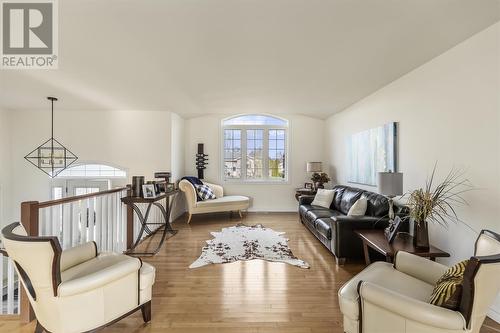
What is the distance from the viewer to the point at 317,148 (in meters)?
6.45

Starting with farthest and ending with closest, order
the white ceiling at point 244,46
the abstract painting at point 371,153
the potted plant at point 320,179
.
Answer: the potted plant at point 320,179 → the abstract painting at point 371,153 → the white ceiling at point 244,46

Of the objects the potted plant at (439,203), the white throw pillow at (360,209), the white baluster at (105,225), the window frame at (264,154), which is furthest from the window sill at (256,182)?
the potted plant at (439,203)

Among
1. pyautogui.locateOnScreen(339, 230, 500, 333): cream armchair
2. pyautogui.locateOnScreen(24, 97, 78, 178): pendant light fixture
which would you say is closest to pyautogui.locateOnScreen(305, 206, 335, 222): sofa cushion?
pyautogui.locateOnScreen(339, 230, 500, 333): cream armchair

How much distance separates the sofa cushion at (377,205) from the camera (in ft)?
10.8

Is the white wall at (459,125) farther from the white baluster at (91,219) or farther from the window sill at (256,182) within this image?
the white baluster at (91,219)

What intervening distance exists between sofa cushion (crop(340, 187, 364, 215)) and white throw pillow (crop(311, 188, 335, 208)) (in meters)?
0.34

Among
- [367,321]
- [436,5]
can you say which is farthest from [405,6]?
[367,321]

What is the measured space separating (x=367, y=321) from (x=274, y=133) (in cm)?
529

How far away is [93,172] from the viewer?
5.66m

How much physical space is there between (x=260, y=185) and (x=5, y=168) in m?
5.65

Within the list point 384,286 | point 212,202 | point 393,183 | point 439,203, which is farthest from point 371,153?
point 212,202

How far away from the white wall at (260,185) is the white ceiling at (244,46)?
81.7 inches

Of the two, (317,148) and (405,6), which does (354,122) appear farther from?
(405,6)

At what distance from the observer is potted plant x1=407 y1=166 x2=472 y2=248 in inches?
92.9
